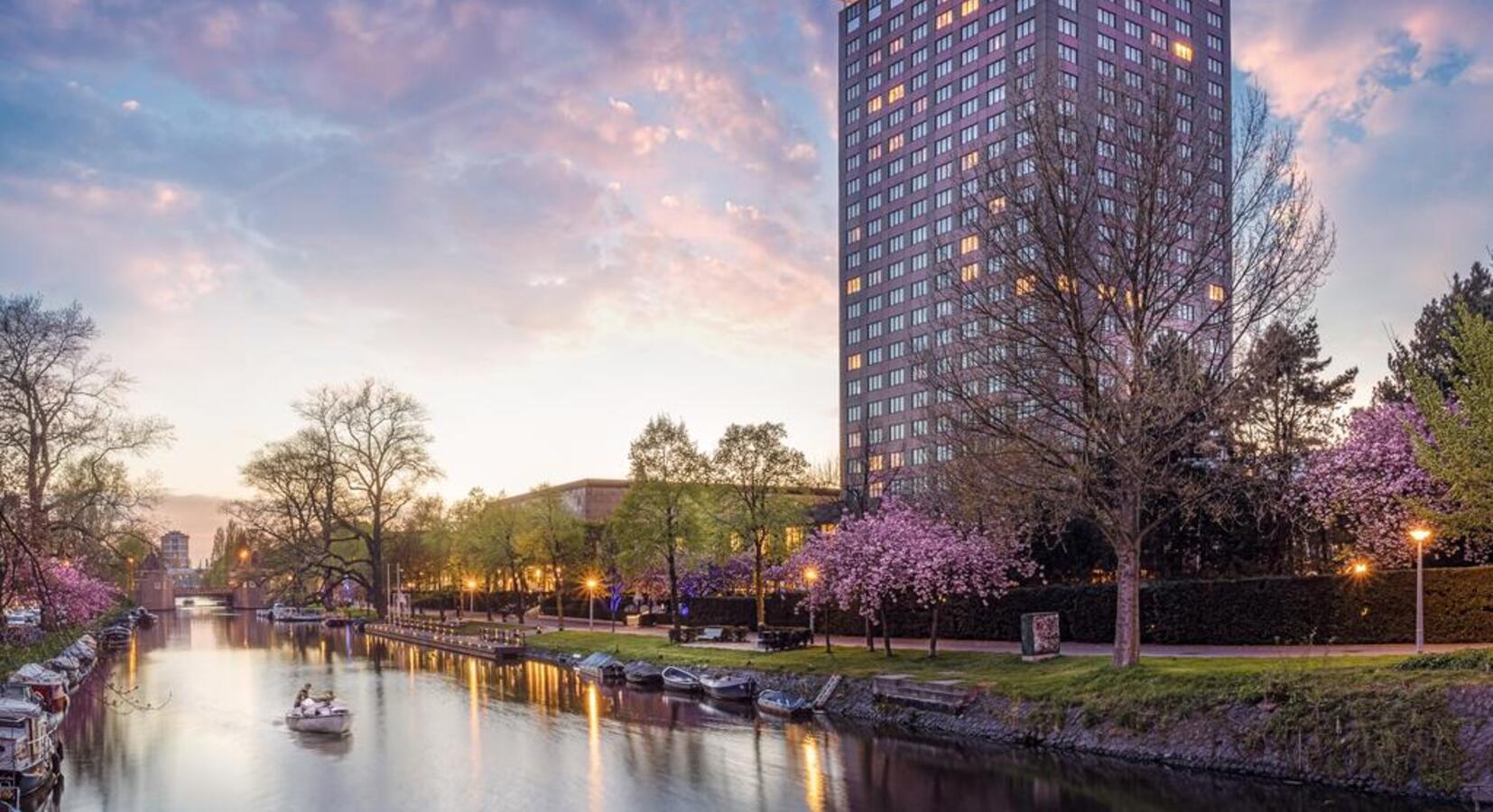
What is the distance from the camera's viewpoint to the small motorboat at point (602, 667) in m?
62.8

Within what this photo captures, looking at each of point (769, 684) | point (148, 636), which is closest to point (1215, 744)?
point (769, 684)

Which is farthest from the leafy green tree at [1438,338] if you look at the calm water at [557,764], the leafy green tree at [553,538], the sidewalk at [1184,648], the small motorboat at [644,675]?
the leafy green tree at [553,538]

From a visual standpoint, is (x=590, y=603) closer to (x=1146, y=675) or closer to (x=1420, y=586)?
(x=1146, y=675)

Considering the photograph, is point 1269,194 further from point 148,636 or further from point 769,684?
point 148,636

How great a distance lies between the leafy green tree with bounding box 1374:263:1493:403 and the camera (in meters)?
51.9

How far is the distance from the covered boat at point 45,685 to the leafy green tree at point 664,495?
32.6 meters

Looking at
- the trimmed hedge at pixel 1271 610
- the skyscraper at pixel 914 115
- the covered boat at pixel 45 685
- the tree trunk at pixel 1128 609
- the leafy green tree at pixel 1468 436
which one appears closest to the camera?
the leafy green tree at pixel 1468 436

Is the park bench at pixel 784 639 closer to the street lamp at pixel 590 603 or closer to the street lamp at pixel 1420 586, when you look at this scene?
the street lamp at pixel 590 603

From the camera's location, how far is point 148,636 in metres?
120

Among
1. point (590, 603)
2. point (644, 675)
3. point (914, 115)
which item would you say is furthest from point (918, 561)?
point (914, 115)

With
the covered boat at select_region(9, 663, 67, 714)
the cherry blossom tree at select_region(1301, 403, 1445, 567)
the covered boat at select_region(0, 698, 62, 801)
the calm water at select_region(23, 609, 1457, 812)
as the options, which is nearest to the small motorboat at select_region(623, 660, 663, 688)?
the calm water at select_region(23, 609, 1457, 812)

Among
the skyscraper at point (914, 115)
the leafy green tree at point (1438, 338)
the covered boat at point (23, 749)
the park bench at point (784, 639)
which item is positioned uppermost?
the skyscraper at point (914, 115)

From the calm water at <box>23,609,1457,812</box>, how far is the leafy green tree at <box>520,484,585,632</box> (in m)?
32.4

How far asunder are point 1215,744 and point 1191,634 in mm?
16704
